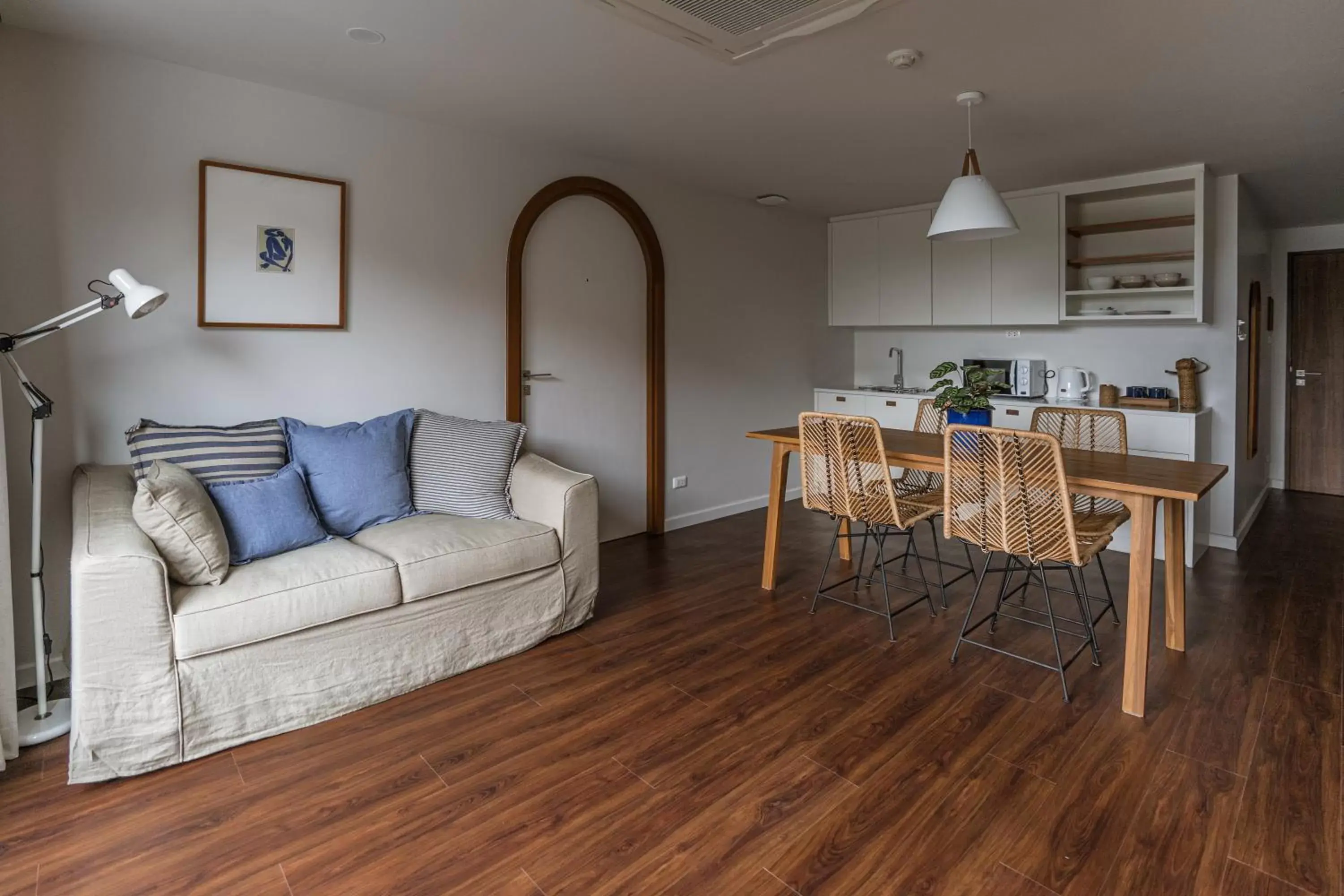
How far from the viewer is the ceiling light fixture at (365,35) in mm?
2676

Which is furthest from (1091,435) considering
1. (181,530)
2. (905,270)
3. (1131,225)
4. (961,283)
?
(181,530)

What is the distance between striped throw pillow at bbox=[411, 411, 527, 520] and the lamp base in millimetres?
1365

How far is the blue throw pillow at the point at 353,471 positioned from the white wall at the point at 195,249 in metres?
0.30

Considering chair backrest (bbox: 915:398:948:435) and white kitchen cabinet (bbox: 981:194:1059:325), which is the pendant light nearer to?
chair backrest (bbox: 915:398:948:435)

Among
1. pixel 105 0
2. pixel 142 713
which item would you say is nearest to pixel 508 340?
pixel 105 0

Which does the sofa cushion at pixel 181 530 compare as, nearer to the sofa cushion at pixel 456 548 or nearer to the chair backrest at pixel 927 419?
the sofa cushion at pixel 456 548

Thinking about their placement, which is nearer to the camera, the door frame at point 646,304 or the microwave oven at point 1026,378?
the door frame at point 646,304

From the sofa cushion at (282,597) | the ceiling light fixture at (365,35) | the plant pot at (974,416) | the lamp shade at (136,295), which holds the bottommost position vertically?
the sofa cushion at (282,597)

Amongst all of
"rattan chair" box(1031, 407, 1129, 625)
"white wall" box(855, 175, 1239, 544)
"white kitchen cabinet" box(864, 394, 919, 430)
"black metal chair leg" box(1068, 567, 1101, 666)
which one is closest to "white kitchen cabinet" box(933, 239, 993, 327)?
"white wall" box(855, 175, 1239, 544)

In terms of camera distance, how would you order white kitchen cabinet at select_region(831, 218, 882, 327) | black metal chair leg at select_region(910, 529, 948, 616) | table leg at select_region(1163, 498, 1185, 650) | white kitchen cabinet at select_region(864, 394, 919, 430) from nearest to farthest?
table leg at select_region(1163, 498, 1185, 650)
black metal chair leg at select_region(910, 529, 948, 616)
white kitchen cabinet at select_region(864, 394, 919, 430)
white kitchen cabinet at select_region(831, 218, 882, 327)

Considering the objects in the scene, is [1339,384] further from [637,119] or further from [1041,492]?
[637,119]

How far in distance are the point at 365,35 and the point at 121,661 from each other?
2.21m

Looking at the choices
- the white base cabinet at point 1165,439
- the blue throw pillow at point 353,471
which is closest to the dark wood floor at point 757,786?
the blue throw pillow at point 353,471

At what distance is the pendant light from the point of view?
3.06 meters
